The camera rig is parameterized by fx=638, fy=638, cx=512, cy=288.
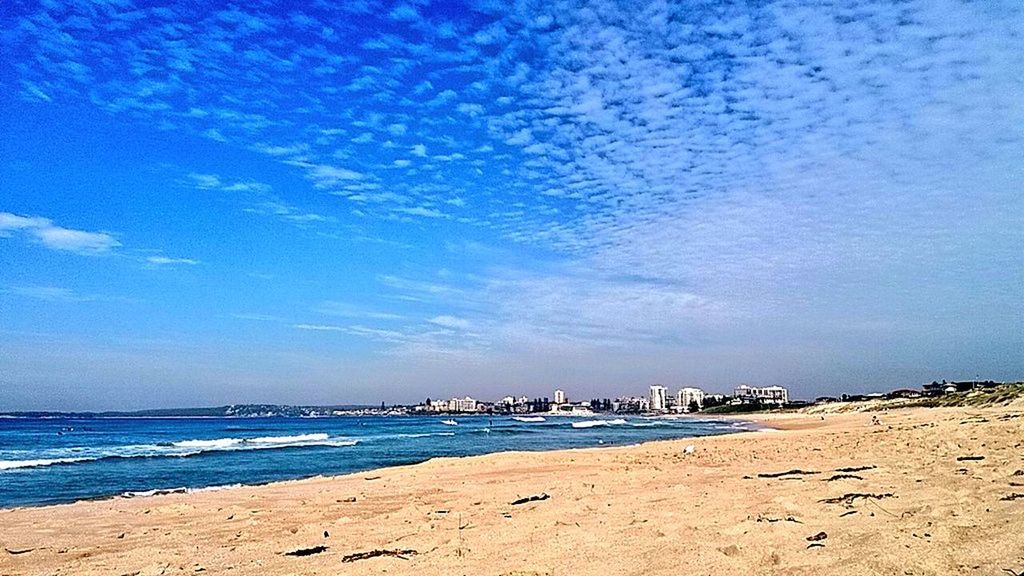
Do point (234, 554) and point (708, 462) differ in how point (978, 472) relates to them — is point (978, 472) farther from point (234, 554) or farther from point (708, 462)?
point (234, 554)

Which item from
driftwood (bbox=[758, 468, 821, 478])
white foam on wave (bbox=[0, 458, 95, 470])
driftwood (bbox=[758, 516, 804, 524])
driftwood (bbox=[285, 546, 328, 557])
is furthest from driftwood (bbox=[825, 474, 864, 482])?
white foam on wave (bbox=[0, 458, 95, 470])

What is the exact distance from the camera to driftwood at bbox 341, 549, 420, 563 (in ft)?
21.3

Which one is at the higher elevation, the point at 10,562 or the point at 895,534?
the point at 895,534

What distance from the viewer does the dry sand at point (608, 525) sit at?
5.48 m

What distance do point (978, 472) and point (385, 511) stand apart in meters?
9.00

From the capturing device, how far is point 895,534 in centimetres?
583

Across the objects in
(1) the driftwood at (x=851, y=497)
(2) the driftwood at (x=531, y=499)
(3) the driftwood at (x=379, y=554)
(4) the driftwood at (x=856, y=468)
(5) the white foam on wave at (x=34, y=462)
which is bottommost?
(5) the white foam on wave at (x=34, y=462)

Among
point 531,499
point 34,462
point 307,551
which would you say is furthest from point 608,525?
point 34,462

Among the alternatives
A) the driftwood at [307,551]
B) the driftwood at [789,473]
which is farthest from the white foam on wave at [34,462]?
the driftwood at [789,473]

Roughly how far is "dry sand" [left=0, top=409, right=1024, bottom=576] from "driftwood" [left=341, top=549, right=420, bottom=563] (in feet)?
0.37

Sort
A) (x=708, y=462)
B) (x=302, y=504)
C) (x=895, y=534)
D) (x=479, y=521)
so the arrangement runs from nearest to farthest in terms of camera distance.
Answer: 1. (x=895, y=534)
2. (x=479, y=521)
3. (x=302, y=504)
4. (x=708, y=462)

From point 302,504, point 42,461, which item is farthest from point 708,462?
point 42,461

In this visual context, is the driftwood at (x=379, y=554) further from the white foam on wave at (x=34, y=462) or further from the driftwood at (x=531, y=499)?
the white foam on wave at (x=34, y=462)

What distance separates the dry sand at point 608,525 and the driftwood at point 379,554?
4.4 inches
